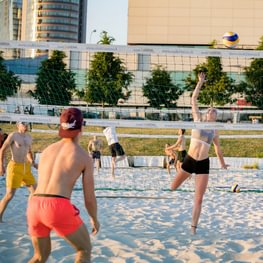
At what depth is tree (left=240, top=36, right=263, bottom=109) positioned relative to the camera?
25.2 metres

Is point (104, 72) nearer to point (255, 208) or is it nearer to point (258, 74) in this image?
point (258, 74)

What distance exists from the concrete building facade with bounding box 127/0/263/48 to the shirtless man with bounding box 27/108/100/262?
4903cm

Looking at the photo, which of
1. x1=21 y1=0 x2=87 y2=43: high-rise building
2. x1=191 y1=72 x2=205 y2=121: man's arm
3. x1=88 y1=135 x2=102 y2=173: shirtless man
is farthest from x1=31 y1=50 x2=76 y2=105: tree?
x1=21 y1=0 x2=87 y2=43: high-rise building

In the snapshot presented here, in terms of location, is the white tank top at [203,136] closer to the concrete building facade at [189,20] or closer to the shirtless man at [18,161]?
the shirtless man at [18,161]

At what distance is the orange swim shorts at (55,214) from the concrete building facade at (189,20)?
49.3 metres

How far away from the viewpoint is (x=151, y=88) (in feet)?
78.1

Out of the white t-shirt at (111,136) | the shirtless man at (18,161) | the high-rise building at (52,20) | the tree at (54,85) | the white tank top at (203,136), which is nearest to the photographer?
the white tank top at (203,136)

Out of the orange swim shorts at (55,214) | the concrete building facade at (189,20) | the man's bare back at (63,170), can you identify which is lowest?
the orange swim shorts at (55,214)

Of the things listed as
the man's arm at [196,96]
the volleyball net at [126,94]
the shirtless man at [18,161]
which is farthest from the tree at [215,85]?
the man's arm at [196,96]

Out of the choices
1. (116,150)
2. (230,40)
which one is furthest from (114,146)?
(230,40)

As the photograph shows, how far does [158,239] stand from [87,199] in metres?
2.23

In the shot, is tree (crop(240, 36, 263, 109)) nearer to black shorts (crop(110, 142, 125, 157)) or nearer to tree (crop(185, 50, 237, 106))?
tree (crop(185, 50, 237, 106))

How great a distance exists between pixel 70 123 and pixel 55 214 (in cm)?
63

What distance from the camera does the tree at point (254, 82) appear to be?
2519 centimetres
